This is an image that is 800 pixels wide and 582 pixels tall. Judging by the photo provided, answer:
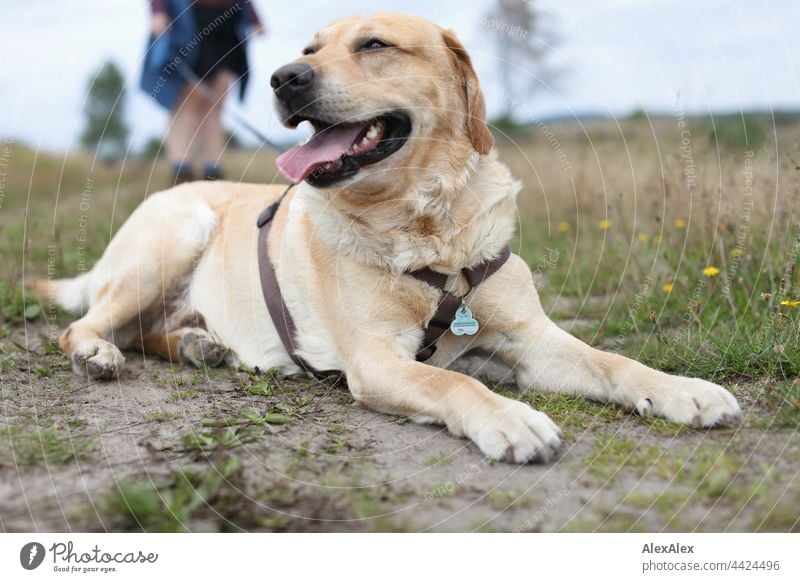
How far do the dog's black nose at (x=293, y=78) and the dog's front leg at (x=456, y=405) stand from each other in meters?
1.22

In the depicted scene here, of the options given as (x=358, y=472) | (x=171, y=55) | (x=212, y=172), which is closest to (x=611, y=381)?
(x=358, y=472)

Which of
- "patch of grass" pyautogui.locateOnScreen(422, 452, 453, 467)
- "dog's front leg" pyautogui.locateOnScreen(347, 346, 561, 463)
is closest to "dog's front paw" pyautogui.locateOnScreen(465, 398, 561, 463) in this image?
"dog's front leg" pyautogui.locateOnScreen(347, 346, 561, 463)

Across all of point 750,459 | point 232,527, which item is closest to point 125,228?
point 232,527

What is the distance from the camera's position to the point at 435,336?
3.46 m

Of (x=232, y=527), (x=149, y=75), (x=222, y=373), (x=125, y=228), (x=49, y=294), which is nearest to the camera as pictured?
(x=232, y=527)

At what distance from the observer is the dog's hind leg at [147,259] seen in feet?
14.5

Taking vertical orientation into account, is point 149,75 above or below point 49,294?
above

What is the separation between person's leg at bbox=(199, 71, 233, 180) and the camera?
22.7ft

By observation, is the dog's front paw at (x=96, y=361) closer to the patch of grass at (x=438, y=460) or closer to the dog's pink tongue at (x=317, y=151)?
the dog's pink tongue at (x=317, y=151)

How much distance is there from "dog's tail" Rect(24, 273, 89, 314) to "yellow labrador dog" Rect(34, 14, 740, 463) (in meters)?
1.09

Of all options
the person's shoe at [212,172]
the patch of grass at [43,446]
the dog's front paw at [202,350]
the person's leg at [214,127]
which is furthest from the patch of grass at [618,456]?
the person's leg at [214,127]

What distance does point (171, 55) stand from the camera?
626 cm

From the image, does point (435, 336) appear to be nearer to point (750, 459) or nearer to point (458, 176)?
point (458, 176)

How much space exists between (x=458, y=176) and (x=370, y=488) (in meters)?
1.67
